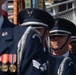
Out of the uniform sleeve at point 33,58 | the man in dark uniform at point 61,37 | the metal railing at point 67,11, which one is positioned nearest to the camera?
the uniform sleeve at point 33,58

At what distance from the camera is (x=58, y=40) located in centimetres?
390

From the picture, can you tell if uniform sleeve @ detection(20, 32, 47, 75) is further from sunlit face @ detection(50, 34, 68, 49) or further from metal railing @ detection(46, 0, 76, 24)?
metal railing @ detection(46, 0, 76, 24)

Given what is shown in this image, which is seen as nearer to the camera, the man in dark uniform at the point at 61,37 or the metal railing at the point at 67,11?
the man in dark uniform at the point at 61,37

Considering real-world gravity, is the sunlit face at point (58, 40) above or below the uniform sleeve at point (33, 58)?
below

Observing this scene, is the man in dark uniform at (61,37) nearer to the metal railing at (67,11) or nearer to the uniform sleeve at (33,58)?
the uniform sleeve at (33,58)

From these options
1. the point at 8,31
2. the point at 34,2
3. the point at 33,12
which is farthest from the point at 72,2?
the point at 8,31

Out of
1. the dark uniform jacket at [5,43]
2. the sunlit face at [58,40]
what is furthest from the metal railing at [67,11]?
the dark uniform jacket at [5,43]

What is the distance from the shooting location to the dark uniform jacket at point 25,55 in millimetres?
1918

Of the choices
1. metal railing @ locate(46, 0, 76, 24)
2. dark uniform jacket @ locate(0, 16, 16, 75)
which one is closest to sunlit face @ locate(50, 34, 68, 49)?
A: dark uniform jacket @ locate(0, 16, 16, 75)

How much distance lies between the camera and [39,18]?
144 inches

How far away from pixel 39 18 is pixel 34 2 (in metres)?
1.51

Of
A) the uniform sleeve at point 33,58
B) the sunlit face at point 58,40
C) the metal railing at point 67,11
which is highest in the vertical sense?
the uniform sleeve at point 33,58

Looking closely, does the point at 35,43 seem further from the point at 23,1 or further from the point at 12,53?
the point at 23,1

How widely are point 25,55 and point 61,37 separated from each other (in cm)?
207
